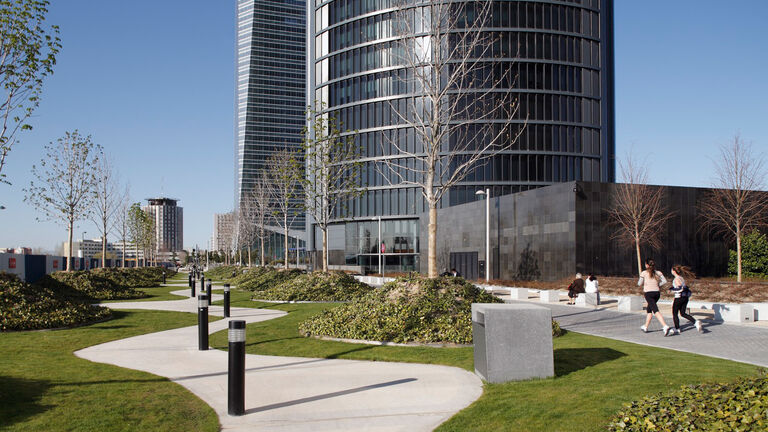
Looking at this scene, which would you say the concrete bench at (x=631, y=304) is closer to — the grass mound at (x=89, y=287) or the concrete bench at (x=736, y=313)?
the concrete bench at (x=736, y=313)

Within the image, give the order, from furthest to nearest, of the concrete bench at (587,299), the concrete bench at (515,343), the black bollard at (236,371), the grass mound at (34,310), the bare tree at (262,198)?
the bare tree at (262,198) → the concrete bench at (587,299) → the grass mound at (34,310) → the concrete bench at (515,343) → the black bollard at (236,371)

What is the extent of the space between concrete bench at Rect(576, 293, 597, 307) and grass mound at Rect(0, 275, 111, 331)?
17.5m

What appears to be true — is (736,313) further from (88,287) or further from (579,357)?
(88,287)

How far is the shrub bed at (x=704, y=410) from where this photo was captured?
177 inches

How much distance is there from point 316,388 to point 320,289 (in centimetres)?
1615

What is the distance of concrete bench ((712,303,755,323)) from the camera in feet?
53.7

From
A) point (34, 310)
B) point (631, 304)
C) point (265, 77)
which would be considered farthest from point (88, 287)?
point (265, 77)

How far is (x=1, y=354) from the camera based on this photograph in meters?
10.3

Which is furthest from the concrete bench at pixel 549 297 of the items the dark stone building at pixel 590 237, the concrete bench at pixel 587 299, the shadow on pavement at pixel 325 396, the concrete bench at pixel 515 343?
the shadow on pavement at pixel 325 396

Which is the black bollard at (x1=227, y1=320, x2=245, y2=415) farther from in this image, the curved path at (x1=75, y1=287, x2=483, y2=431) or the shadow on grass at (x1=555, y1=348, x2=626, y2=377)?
the shadow on grass at (x1=555, y1=348, x2=626, y2=377)

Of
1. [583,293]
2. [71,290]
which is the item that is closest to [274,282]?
[71,290]

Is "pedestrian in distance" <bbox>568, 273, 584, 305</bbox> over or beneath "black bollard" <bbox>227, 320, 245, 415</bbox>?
beneath

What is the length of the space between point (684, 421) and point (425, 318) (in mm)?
7161

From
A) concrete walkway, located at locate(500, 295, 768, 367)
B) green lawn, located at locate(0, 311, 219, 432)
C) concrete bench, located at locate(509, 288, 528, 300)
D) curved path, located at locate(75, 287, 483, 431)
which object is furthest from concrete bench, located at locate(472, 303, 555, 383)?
concrete bench, located at locate(509, 288, 528, 300)
